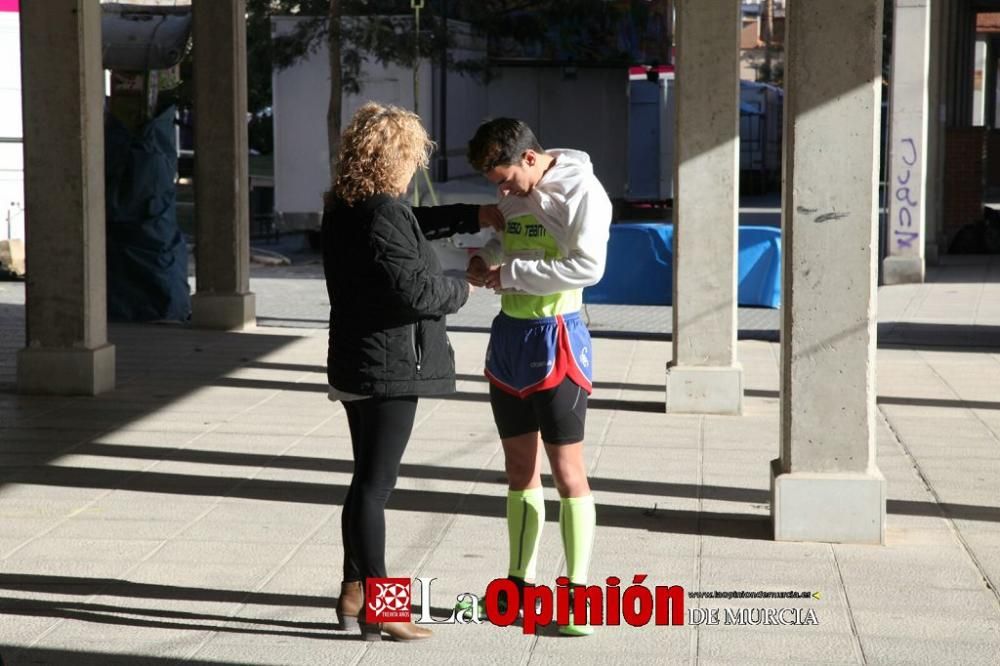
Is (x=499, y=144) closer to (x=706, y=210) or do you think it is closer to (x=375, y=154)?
(x=375, y=154)

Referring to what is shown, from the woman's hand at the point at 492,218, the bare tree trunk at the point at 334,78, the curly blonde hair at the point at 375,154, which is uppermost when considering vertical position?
the bare tree trunk at the point at 334,78

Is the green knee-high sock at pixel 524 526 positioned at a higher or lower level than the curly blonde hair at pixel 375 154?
lower

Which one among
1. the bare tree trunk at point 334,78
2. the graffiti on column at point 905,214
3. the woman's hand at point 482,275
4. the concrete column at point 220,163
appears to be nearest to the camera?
the woman's hand at point 482,275

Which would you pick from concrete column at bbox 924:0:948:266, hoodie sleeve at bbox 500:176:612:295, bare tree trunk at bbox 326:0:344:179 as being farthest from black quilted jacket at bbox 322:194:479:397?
concrete column at bbox 924:0:948:266

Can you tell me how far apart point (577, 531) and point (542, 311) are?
76 centimetres

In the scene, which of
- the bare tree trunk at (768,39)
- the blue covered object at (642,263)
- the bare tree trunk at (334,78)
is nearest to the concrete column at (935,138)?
the blue covered object at (642,263)

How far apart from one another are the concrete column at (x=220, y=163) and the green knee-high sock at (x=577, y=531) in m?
9.75

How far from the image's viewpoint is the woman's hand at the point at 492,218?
17.4 feet

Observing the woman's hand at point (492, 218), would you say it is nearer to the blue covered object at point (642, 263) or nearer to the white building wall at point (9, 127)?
the blue covered object at point (642, 263)

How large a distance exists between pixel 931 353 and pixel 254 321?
6.35 m

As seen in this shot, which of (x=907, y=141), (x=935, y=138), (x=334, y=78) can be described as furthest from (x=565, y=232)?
(x=935, y=138)

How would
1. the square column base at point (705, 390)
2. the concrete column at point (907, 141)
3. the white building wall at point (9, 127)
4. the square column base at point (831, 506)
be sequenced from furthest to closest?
the concrete column at point (907, 141), the white building wall at point (9, 127), the square column base at point (705, 390), the square column base at point (831, 506)

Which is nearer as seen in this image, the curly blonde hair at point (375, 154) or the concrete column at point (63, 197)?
the curly blonde hair at point (375, 154)

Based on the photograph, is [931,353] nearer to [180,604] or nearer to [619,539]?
[619,539]
